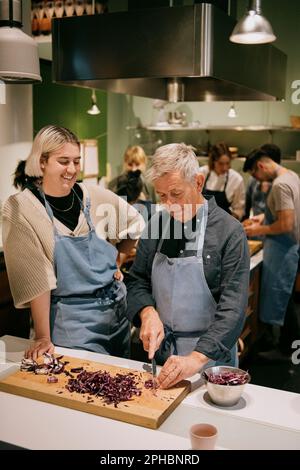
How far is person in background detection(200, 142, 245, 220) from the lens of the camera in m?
5.86

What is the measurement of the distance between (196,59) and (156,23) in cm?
22

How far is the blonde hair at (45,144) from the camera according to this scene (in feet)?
7.14

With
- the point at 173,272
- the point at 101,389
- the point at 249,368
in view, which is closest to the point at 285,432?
the point at 101,389

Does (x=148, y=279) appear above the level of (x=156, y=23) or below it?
below

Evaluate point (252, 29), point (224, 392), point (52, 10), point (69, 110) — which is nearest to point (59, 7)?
point (52, 10)

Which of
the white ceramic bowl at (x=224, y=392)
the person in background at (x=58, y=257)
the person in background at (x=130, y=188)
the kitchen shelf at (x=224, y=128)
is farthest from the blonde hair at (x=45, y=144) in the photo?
the kitchen shelf at (x=224, y=128)

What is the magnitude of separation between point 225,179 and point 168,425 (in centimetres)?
467

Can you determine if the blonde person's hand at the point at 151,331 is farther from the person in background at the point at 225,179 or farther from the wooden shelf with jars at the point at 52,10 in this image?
the person in background at the point at 225,179

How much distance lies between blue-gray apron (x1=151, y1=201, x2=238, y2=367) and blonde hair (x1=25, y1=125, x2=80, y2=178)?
614 mm

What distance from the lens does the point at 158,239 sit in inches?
85.0

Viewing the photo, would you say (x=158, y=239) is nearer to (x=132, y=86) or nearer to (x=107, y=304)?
(x=107, y=304)

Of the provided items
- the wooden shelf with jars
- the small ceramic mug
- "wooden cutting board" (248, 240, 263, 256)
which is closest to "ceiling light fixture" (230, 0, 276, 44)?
the small ceramic mug

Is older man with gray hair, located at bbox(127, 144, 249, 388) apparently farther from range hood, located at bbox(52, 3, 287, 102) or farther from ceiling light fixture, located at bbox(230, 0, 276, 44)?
ceiling light fixture, located at bbox(230, 0, 276, 44)

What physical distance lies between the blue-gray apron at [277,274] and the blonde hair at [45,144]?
276 cm
